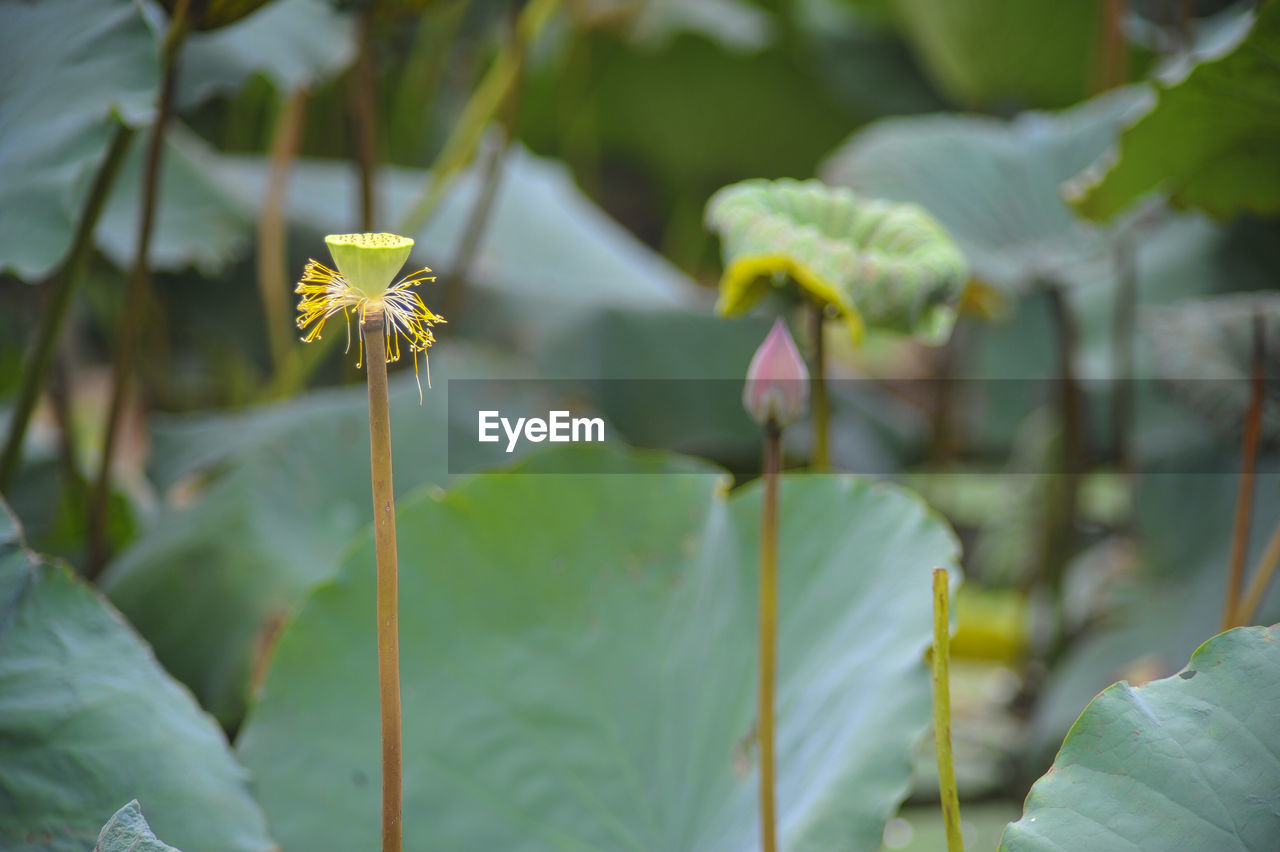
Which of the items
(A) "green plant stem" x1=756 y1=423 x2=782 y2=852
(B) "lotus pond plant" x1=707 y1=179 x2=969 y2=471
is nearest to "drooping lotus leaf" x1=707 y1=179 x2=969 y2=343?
(B) "lotus pond plant" x1=707 y1=179 x2=969 y2=471

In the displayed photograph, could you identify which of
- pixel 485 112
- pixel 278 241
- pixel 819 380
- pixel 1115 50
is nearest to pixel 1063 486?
pixel 1115 50

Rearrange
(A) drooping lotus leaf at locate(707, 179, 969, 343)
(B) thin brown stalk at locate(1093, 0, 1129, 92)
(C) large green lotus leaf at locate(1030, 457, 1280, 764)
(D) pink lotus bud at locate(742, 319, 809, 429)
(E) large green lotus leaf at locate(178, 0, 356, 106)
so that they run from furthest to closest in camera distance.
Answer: (B) thin brown stalk at locate(1093, 0, 1129, 92)
(C) large green lotus leaf at locate(1030, 457, 1280, 764)
(E) large green lotus leaf at locate(178, 0, 356, 106)
(A) drooping lotus leaf at locate(707, 179, 969, 343)
(D) pink lotus bud at locate(742, 319, 809, 429)

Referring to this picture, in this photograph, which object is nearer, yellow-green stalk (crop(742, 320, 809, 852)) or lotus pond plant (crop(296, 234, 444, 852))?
lotus pond plant (crop(296, 234, 444, 852))

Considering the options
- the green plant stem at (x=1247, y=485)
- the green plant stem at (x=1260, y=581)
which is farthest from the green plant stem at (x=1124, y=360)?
the green plant stem at (x=1260, y=581)

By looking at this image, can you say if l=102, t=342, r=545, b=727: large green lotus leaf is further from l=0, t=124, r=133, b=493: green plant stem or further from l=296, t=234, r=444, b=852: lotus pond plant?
l=296, t=234, r=444, b=852: lotus pond plant

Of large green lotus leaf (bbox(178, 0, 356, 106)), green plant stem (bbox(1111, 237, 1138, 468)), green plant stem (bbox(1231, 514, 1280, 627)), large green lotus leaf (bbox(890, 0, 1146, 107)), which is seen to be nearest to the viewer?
green plant stem (bbox(1231, 514, 1280, 627))

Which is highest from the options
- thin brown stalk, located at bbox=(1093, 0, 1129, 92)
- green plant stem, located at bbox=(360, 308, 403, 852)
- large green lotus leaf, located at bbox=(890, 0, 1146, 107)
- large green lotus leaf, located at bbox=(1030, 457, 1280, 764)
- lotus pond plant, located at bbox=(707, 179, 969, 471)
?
large green lotus leaf, located at bbox=(890, 0, 1146, 107)

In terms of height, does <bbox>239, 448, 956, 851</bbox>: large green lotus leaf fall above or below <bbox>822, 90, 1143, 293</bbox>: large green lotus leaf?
below
